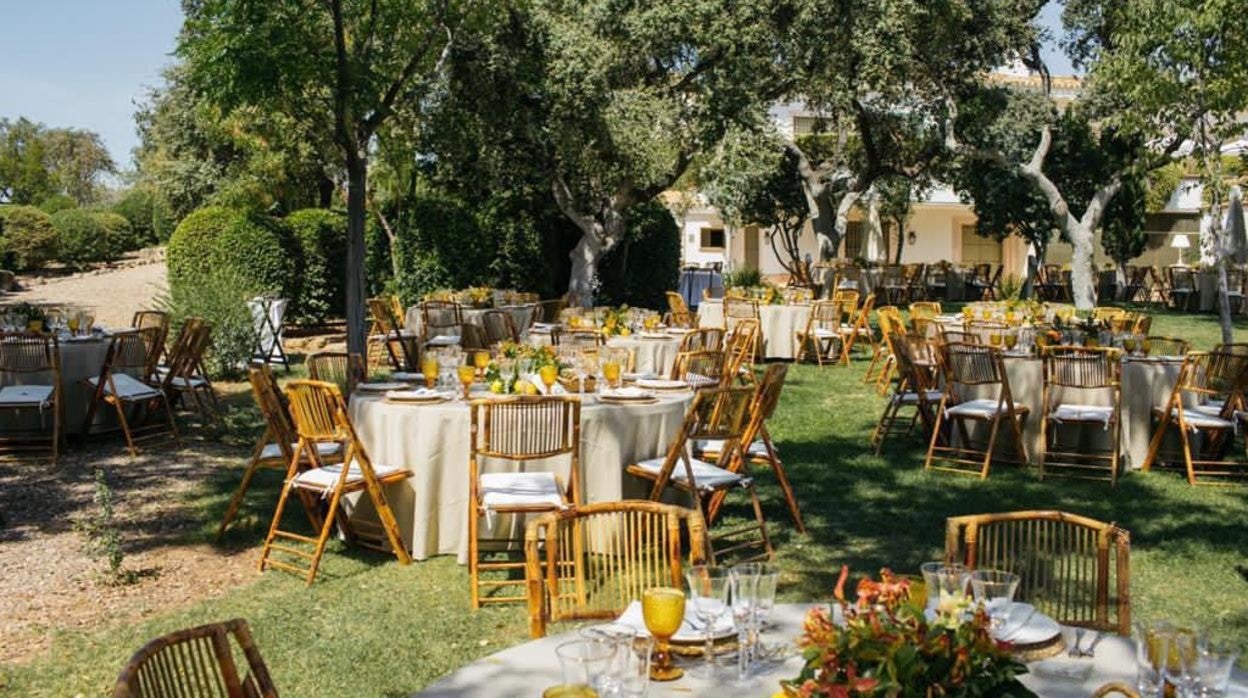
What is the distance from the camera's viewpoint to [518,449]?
5.73 metres

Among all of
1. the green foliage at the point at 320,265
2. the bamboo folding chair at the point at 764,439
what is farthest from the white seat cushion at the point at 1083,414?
the green foliage at the point at 320,265

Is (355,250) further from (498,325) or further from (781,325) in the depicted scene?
(781,325)

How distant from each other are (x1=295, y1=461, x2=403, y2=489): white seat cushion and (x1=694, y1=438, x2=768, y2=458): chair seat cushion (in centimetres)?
189

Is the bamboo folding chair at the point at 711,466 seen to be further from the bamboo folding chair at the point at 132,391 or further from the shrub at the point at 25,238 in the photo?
the shrub at the point at 25,238

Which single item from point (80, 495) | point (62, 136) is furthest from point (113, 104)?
point (62, 136)

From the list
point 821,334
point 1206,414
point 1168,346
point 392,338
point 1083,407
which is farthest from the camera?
point 821,334

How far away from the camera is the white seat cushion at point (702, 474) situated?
606cm

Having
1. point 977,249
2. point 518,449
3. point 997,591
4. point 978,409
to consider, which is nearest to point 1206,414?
point 978,409

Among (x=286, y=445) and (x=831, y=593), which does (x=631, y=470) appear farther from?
(x=286, y=445)

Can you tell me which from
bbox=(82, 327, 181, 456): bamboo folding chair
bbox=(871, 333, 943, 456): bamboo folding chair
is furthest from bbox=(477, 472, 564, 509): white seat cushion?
bbox=(82, 327, 181, 456): bamboo folding chair

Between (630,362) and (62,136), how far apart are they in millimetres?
75162

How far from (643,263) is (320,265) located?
5.90m

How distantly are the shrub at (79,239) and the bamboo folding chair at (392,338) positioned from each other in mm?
22265

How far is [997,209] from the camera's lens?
2569 cm
